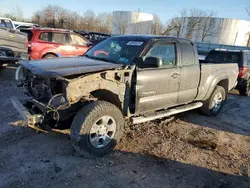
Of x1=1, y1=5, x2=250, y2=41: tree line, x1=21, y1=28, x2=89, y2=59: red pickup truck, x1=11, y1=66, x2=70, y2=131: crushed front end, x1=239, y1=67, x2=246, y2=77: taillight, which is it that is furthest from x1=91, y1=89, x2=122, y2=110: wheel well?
x1=1, y1=5, x2=250, y2=41: tree line

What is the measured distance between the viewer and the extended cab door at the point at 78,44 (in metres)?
10.1

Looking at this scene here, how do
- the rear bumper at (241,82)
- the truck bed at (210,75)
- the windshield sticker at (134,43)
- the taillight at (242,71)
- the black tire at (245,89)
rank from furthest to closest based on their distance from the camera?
the black tire at (245,89) → the rear bumper at (241,82) → the taillight at (242,71) → the truck bed at (210,75) → the windshield sticker at (134,43)

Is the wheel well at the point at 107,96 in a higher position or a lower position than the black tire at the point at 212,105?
higher

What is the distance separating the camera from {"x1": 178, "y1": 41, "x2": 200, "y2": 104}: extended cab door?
15.9 ft

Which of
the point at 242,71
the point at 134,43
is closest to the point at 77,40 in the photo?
the point at 134,43

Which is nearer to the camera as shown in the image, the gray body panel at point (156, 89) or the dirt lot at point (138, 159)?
the dirt lot at point (138, 159)

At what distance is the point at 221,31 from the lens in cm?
4866

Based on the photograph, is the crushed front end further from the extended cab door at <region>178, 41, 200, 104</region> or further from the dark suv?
the dark suv

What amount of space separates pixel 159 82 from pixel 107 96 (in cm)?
104

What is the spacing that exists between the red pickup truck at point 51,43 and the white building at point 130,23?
4526 cm

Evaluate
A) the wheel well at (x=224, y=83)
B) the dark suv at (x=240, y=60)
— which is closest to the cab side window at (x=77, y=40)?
the dark suv at (x=240, y=60)

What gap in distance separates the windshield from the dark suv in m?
5.21

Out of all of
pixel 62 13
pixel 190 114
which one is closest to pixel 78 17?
pixel 62 13

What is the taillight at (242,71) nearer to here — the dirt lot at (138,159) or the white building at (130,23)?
the dirt lot at (138,159)
